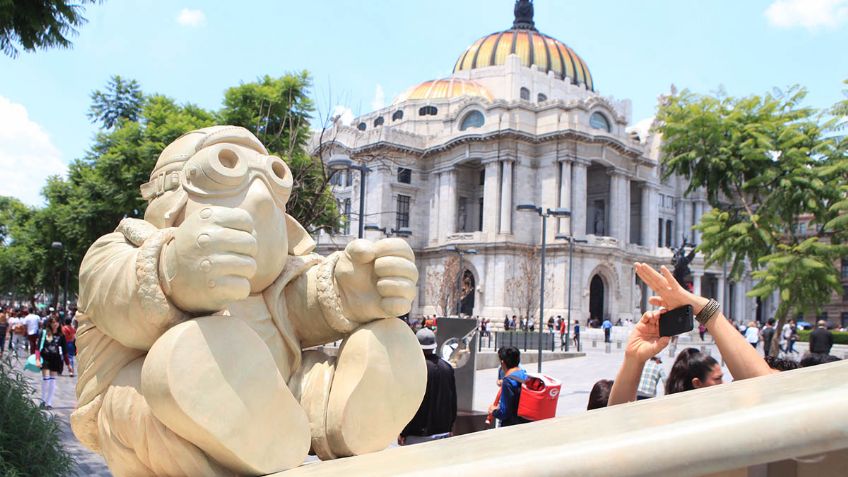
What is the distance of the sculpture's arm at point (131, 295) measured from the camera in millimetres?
2254

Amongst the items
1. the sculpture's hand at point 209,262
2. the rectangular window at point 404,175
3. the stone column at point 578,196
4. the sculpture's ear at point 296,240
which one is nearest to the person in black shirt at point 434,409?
the sculpture's ear at point 296,240

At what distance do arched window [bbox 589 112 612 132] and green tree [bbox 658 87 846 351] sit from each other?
25601mm

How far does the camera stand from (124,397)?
2.35 meters

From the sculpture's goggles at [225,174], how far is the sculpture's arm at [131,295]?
232mm

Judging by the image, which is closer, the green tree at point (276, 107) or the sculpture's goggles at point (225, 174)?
the sculpture's goggles at point (225, 174)

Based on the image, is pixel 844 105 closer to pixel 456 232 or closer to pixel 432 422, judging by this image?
pixel 432 422

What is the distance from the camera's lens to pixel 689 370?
3480mm

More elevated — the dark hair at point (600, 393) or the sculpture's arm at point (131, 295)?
the sculpture's arm at point (131, 295)

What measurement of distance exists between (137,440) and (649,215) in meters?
50.1

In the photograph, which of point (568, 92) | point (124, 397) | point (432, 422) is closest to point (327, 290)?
point (124, 397)

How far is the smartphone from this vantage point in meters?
2.82

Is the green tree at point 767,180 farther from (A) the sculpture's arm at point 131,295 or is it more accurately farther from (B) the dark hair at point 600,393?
(A) the sculpture's arm at point 131,295

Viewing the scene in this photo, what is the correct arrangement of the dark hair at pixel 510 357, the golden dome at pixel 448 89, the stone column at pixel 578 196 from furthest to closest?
the golden dome at pixel 448 89, the stone column at pixel 578 196, the dark hair at pixel 510 357

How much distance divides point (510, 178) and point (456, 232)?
5.34 metres
